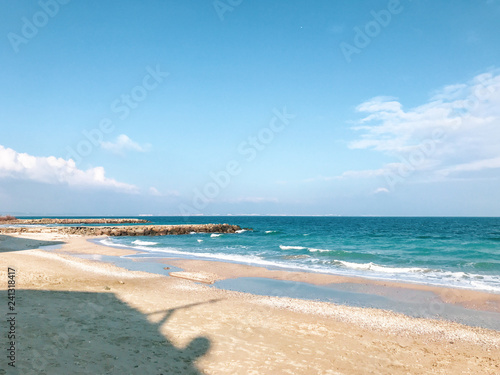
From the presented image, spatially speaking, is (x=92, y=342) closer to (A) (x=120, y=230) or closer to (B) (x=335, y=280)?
(B) (x=335, y=280)

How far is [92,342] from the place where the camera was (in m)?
7.37

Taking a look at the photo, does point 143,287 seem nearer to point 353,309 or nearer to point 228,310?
point 228,310

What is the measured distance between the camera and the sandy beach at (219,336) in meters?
6.80

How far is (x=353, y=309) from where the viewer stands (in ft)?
41.2

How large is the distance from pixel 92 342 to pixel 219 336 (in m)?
3.23

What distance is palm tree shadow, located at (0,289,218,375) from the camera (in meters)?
6.23

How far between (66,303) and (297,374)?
8.11 meters

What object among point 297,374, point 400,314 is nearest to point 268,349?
point 297,374

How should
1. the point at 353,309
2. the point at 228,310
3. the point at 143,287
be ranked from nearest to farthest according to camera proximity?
the point at 228,310 → the point at 353,309 → the point at 143,287

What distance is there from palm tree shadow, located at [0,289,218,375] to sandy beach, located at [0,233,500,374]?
23 mm

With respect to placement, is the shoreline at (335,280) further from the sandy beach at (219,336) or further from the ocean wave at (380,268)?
the ocean wave at (380,268)

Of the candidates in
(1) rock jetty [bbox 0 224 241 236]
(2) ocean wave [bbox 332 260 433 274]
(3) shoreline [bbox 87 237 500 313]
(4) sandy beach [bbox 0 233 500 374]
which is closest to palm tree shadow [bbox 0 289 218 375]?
(4) sandy beach [bbox 0 233 500 374]

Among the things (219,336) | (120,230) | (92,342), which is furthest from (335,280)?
(120,230)

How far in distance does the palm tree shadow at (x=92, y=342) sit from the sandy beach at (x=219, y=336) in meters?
0.02
